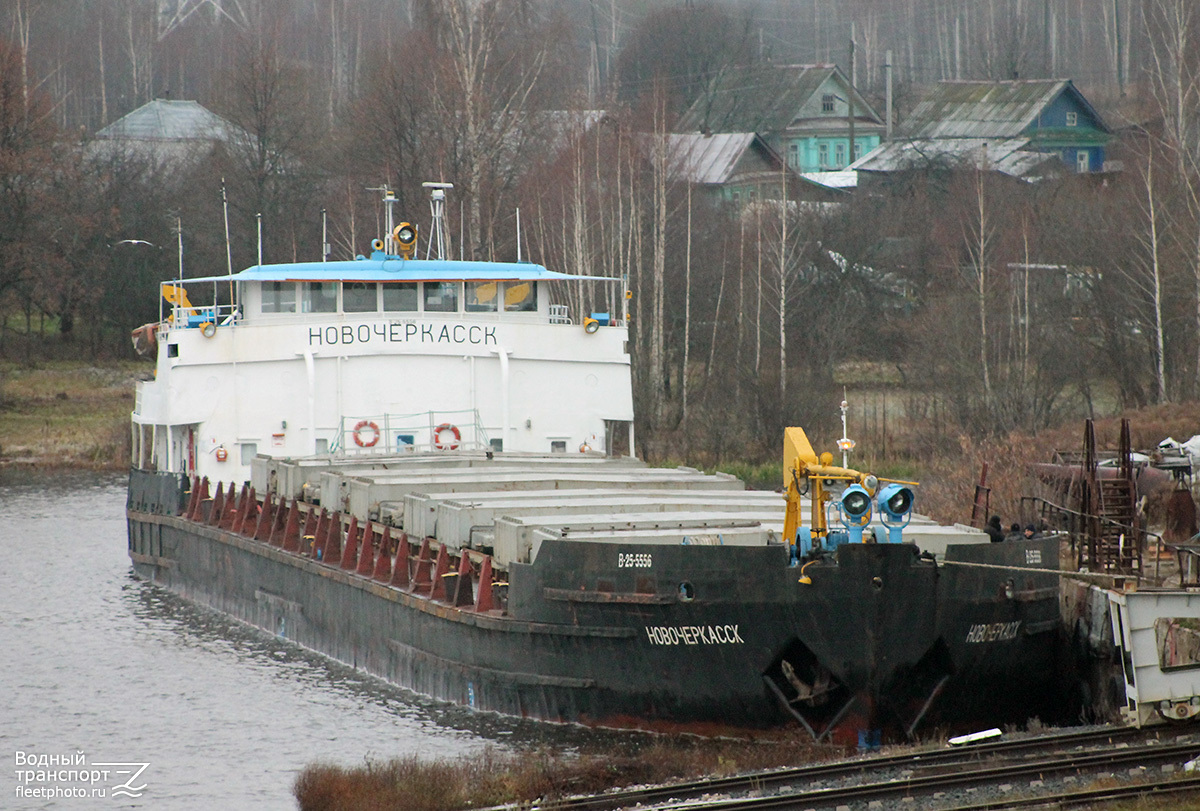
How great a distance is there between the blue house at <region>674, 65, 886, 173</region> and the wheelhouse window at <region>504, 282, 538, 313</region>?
48.5 meters

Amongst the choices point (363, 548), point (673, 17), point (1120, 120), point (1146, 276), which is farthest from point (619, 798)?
point (673, 17)

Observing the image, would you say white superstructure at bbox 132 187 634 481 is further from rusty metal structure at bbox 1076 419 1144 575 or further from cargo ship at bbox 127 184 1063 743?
rusty metal structure at bbox 1076 419 1144 575

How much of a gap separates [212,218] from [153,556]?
30.3m

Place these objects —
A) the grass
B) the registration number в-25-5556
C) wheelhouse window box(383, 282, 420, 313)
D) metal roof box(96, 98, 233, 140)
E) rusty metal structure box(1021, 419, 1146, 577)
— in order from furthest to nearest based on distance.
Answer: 1. metal roof box(96, 98, 233, 140)
2. wheelhouse window box(383, 282, 420, 313)
3. rusty metal structure box(1021, 419, 1146, 577)
4. the registration number в-25-5556
5. the grass

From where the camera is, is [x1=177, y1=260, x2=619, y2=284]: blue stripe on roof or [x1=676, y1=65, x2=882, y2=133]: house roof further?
[x1=676, y1=65, x2=882, y2=133]: house roof

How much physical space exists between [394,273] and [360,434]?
247 cm

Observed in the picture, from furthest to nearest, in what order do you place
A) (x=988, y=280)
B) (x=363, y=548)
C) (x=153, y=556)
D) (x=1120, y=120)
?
1. (x=1120, y=120)
2. (x=988, y=280)
3. (x=153, y=556)
4. (x=363, y=548)

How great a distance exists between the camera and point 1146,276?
32844 millimetres

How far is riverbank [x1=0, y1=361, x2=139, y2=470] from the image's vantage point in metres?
43.2

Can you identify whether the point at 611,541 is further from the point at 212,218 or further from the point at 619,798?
the point at 212,218

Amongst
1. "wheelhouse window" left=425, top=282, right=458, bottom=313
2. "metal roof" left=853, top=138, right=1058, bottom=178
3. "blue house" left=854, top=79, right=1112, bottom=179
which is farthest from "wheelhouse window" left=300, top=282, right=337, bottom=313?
"blue house" left=854, top=79, right=1112, bottom=179

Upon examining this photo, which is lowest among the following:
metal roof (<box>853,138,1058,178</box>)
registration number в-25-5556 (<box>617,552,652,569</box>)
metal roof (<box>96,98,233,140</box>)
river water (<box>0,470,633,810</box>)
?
river water (<box>0,470,633,810</box>)

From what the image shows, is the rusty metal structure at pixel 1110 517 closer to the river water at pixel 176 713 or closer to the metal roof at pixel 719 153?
the river water at pixel 176 713

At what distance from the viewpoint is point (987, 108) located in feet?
213
